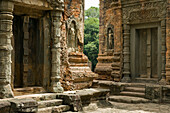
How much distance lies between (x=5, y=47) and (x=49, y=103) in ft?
6.19

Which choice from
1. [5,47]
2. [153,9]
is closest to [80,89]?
[5,47]

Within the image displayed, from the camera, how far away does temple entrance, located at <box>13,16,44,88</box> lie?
25.1 ft

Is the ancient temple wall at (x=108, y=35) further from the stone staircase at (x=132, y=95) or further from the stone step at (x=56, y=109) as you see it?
the stone step at (x=56, y=109)

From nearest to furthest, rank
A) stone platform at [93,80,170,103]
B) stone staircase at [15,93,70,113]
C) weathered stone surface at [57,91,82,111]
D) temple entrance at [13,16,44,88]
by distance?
stone staircase at [15,93,70,113], weathered stone surface at [57,91,82,111], temple entrance at [13,16,44,88], stone platform at [93,80,170,103]

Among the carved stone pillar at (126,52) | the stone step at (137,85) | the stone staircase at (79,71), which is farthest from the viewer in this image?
the carved stone pillar at (126,52)

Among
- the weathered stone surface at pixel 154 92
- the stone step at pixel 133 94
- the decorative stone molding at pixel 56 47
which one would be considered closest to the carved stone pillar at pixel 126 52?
the stone step at pixel 133 94

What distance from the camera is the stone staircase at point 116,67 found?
41.0 ft

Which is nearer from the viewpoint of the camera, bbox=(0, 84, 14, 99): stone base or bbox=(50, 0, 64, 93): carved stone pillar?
bbox=(0, 84, 14, 99): stone base

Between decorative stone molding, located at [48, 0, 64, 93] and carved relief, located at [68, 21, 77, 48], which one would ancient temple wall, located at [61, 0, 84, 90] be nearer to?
carved relief, located at [68, 21, 77, 48]

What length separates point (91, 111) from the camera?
25.2 ft

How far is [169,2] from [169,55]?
238cm

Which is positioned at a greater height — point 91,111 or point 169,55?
point 169,55

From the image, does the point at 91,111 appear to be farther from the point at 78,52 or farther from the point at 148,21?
the point at 148,21

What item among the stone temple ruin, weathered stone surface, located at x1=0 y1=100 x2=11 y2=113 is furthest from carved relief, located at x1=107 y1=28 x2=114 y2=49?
weathered stone surface, located at x1=0 y1=100 x2=11 y2=113
